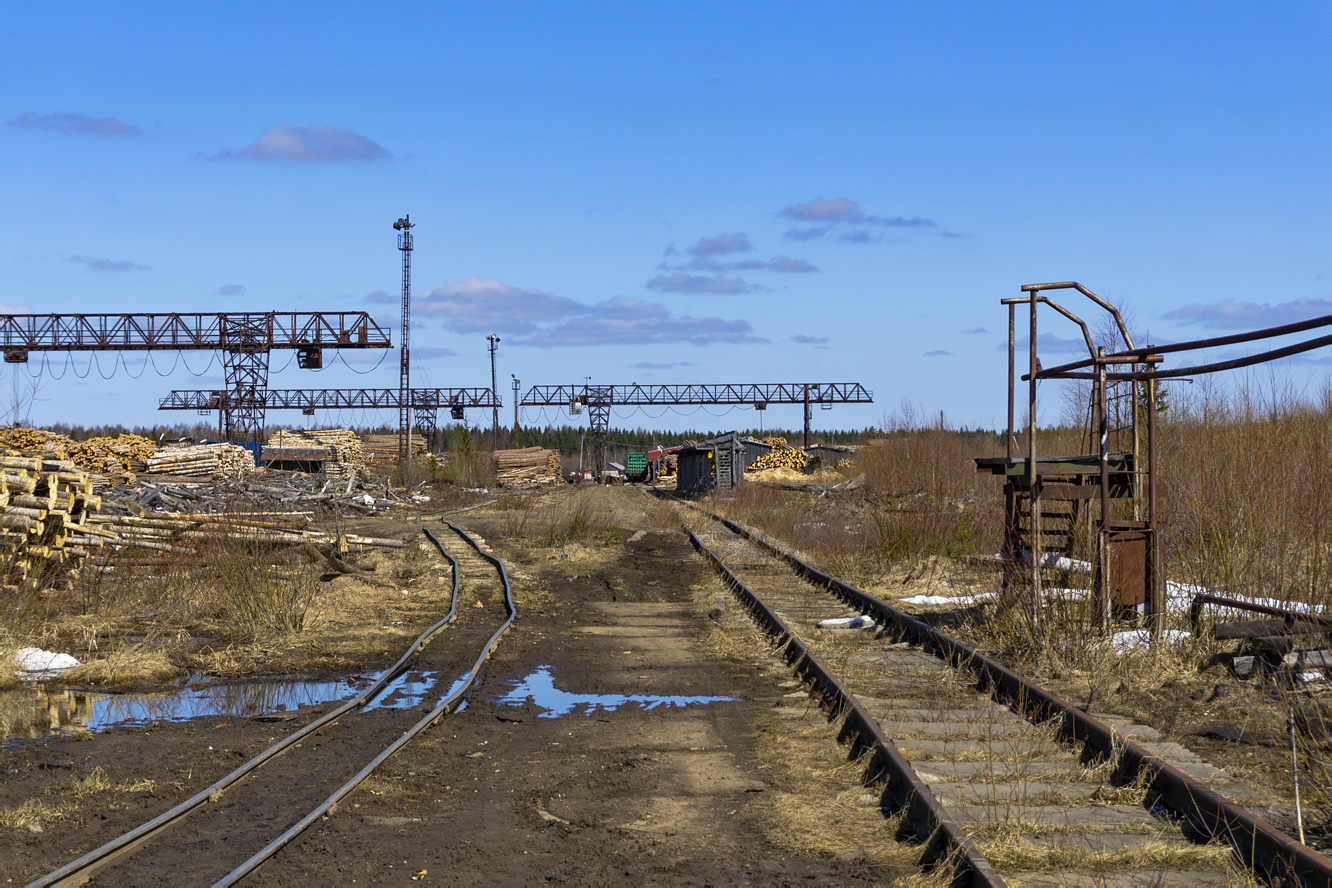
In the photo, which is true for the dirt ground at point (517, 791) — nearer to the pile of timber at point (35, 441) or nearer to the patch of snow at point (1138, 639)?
the patch of snow at point (1138, 639)

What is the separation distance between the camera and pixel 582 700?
9328 millimetres

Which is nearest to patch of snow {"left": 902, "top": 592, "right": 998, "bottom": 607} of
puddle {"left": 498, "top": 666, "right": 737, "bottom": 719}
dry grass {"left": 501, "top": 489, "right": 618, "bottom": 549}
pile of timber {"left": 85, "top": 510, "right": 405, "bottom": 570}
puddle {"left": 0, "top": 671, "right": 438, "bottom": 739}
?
puddle {"left": 498, "top": 666, "right": 737, "bottom": 719}

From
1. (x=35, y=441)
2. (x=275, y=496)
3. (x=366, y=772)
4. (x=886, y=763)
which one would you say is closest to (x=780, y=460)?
(x=275, y=496)

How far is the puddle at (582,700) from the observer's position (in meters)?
9.00

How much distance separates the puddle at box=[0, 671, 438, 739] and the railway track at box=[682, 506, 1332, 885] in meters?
3.99

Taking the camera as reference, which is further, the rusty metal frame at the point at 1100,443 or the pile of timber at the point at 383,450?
the pile of timber at the point at 383,450

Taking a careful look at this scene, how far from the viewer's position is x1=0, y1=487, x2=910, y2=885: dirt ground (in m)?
5.21

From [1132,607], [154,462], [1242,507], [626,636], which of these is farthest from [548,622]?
[154,462]

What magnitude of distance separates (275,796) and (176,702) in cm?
331

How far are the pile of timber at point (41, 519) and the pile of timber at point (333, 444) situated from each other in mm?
35347

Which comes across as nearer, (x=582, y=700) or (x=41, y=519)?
(x=582, y=700)

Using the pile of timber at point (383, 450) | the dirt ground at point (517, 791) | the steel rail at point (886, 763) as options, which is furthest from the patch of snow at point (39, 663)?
the pile of timber at point (383, 450)

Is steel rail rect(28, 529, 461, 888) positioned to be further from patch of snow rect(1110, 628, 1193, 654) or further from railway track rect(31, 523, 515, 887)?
patch of snow rect(1110, 628, 1193, 654)

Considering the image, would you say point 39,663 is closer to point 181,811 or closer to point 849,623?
point 181,811
